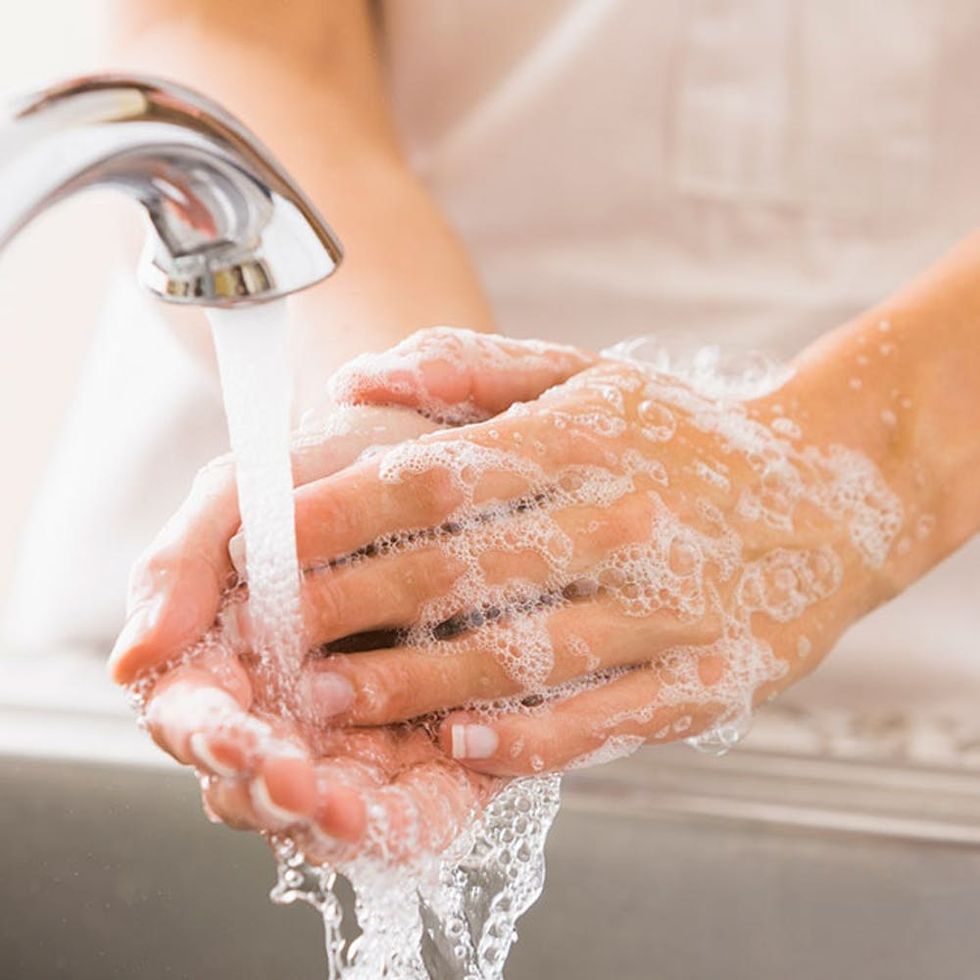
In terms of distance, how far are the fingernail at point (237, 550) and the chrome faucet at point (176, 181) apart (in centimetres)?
16

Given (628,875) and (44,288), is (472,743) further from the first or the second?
(44,288)

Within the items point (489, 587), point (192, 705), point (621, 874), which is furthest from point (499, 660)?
point (621, 874)

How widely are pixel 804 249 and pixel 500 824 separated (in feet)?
1.47

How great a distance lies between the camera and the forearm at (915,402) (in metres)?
0.71

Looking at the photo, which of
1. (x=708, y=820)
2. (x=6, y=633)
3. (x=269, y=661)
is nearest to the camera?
(x=269, y=661)

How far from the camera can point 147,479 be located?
0.89 metres

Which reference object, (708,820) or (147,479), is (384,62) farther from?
(708,820)

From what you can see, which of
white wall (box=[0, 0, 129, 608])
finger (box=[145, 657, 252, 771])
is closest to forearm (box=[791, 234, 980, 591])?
finger (box=[145, 657, 252, 771])

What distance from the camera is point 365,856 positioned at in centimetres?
46

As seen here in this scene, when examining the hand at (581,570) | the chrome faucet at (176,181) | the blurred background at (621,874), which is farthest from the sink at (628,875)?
the chrome faucet at (176,181)

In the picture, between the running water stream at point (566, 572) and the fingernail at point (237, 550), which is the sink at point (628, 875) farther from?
the fingernail at point (237, 550)

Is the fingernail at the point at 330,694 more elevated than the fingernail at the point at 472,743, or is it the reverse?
the fingernail at the point at 330,694

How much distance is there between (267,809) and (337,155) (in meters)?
0.50

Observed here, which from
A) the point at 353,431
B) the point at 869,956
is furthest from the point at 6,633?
the point at 869,956
